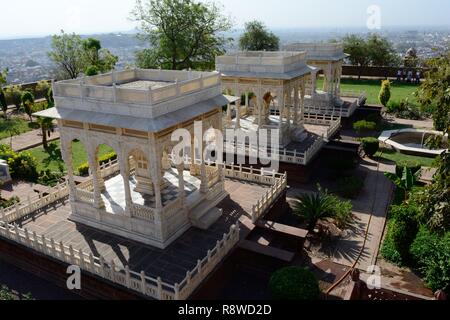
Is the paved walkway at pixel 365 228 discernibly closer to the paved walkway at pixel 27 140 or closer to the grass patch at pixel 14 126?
the paved walkway at pixel 27 140

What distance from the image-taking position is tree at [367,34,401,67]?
52.8 metres

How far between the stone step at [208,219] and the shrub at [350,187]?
7850 mm

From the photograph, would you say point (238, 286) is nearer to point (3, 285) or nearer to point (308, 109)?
point (3, 285)

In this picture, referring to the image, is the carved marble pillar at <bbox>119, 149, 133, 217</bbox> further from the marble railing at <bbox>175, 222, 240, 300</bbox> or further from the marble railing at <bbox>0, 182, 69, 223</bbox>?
the marble railing at <bbox>0, 182, 69, 223</bbox>

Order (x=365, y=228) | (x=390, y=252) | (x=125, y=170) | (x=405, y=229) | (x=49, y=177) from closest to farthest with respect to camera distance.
Result: (x=125, y=170), (x=405, y=229), (x=390, y=252), (x=365, y=228), (x=49, y=177)

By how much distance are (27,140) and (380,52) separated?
45.8 metres

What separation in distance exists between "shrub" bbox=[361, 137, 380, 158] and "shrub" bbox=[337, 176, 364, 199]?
4563mm

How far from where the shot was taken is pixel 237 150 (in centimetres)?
2217

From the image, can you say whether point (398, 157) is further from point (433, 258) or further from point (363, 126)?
point (433, 258)

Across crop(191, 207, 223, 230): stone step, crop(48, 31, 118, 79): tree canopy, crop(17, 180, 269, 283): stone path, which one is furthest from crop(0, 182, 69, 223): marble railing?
crop(48, 31, 118, 79): tree canopy

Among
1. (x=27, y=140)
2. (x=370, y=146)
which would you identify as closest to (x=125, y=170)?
(x=370, y=146)

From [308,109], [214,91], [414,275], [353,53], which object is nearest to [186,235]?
[214,91]

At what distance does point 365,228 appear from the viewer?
54.1ft

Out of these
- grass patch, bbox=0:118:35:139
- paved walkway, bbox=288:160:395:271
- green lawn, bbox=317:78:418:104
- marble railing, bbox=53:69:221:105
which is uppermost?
marble railing, bbox=53:69:221:105
